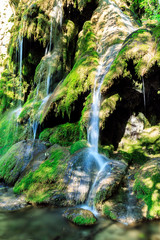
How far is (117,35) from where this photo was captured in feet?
33.9

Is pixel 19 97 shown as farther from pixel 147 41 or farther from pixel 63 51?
pixel 147 41

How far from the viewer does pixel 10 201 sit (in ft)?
17.0

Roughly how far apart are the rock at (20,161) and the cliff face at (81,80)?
2.46 feet

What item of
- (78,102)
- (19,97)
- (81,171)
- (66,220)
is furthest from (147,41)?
(19,97)

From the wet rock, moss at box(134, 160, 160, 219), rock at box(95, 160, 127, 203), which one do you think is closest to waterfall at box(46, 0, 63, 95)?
the wet rock

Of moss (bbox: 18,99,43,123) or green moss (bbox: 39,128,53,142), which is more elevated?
moss (bbox: 18,99,43,123)

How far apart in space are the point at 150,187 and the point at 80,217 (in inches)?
70.4

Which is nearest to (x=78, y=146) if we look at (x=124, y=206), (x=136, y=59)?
(x=124, y=206)

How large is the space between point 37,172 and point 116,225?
3295 mm

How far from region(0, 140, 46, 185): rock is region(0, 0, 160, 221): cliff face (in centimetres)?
75

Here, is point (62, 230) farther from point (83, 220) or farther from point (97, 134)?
point (97, 134)

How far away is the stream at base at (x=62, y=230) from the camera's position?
3.38 m

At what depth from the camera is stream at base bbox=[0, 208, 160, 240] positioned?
3375 millimetres

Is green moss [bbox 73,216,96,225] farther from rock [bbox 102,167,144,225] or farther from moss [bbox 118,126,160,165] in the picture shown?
moss [bbox 118,126,160,165]
